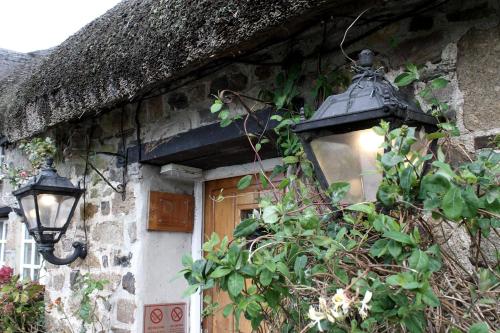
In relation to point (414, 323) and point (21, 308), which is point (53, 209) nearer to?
point (21, 308)

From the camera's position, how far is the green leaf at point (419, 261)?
949 mm

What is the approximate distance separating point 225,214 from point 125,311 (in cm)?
74

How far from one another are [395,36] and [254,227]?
93 centimetres

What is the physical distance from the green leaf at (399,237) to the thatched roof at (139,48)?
0.78 m

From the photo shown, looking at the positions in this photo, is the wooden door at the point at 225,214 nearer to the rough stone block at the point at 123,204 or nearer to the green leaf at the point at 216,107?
the rough stone block at the point at 123,204

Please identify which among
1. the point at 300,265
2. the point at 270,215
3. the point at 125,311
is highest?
the point at 270,215

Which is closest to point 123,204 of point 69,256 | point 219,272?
point 69,256

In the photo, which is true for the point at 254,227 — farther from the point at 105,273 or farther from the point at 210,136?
the point at 105,273

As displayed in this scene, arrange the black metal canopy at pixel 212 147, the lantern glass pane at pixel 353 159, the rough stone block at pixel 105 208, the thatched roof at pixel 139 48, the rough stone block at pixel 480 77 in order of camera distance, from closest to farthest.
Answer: the lantern glass pane at pixel 353 159, the rough stone block at pixel 480 77, the thatched roof at pixel 139 48, the black metal canopy at pixel 212 147, the rough stone block at pixel 105 208

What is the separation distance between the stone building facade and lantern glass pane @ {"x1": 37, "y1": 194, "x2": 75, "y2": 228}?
0.80 ft

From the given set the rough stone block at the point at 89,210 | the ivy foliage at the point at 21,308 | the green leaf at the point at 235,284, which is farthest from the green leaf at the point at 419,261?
the ivy foliage at the point at 21,308

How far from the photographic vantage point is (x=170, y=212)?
280cm

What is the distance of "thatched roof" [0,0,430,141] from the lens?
5.48 ft

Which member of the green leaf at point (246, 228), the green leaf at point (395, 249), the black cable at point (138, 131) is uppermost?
the black cable at point (138, 131)
